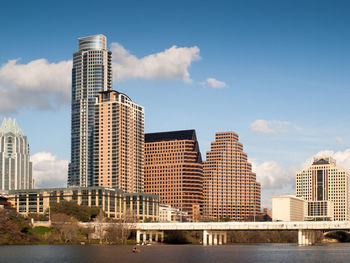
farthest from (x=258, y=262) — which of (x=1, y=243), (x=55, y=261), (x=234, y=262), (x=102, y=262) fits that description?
(x=1, y=243)

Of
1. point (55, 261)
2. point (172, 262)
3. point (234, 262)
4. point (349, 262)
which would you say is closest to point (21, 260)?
point (55, 261)

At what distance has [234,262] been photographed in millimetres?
126625

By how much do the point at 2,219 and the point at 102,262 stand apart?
8888cm

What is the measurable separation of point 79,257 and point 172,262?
78.4ft

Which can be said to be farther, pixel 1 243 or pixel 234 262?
pixel 1 243

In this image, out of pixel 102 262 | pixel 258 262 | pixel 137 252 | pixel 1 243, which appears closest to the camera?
pixel 102 262

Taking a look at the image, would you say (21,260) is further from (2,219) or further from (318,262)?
(2,219)

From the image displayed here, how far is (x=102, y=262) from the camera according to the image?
398 feet

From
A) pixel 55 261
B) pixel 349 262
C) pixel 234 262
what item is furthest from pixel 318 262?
pixel 55 261

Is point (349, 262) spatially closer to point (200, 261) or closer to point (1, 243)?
point (200, 261)

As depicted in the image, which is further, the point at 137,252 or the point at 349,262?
the point at 137,252

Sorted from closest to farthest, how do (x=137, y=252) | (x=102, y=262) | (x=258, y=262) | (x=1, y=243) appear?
1. (x=102, y=262)
2. (x=258, y=262)
3. (x=137, y=252)
4. (x=1, y=243)

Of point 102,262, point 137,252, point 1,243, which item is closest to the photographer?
Answer: point 102,262

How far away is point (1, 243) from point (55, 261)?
77.7 metres
